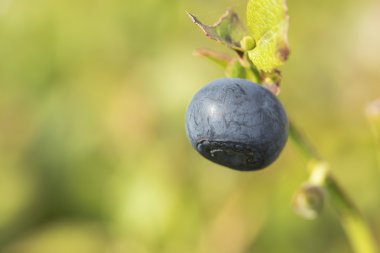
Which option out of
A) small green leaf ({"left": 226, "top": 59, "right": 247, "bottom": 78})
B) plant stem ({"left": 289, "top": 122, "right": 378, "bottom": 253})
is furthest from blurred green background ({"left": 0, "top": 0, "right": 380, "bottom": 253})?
small green leaf ({"left": 226, "top": 59, "right": 247, "bottom": 78})

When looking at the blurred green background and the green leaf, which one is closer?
the green leaf

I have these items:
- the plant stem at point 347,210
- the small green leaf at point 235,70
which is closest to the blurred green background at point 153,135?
the plant stem at point 347,210

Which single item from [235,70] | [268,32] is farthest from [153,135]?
[268,32]

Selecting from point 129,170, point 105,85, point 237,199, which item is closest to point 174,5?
point 105,85

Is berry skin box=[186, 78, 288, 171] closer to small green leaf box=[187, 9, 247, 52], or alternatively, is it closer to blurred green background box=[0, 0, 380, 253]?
small green leaf box=[187, 9, 247, 52]

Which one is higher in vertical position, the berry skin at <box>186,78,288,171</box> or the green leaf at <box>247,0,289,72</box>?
the green leaf at <box>247,0,289,72</box>
